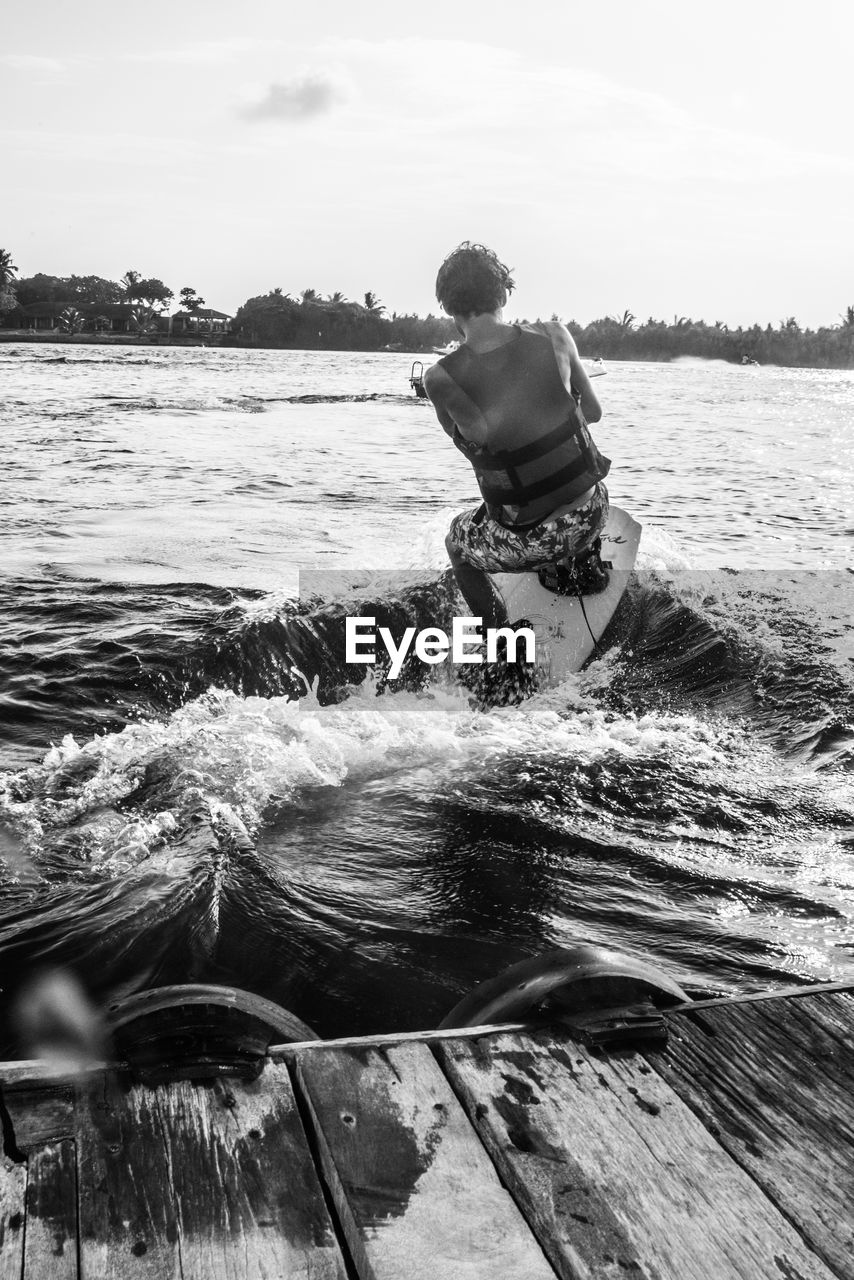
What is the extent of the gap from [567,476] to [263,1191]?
4387 mm

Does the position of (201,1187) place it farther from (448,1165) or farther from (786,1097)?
(786,1097)

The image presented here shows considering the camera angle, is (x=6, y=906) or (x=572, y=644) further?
(x=572, y=644)

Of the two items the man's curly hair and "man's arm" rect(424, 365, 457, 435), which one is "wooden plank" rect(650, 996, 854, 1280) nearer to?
"man's arm" rect(424, 365, 457, 435)

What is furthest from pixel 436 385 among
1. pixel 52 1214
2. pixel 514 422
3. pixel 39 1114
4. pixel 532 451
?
pixel 52 1214

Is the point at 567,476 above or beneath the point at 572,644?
above

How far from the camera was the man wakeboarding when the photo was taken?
5258 millimetres

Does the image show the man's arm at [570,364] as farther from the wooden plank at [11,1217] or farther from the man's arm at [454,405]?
the wooden plank at [11,1217]

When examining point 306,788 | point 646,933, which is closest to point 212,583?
point 306,788

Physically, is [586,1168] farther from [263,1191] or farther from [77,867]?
[77,867]

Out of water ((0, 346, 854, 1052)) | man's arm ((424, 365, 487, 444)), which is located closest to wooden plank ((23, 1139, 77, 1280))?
water ((0, 346, 854, 1052))

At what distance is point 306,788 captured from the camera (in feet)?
15.9

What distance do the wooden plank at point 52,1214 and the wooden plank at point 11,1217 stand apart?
0.01 metres

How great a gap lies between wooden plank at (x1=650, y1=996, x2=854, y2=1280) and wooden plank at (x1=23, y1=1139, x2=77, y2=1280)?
118cm

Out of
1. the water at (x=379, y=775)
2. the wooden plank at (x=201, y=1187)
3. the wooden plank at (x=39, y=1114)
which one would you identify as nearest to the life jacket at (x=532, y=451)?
the water at (x=379, y=775)
